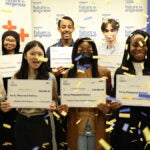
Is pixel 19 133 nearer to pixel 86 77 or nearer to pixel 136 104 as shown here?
pixel 86 77

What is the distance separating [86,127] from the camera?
11.3 ft

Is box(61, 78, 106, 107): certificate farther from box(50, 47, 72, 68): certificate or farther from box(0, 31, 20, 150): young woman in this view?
box(0, 31, 20, 150): young woman

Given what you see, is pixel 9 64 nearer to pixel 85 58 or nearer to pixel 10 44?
pixel 10 44

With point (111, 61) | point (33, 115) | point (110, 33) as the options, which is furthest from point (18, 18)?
point (33, 115)

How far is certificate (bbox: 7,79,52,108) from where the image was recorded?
354 centimetres

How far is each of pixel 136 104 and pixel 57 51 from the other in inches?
57.4

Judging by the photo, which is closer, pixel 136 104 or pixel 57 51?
pixel 136 104

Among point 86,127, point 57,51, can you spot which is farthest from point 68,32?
point 86,127

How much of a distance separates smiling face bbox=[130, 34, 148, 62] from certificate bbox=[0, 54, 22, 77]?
151 cm

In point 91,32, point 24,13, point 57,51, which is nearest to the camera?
point 57,51

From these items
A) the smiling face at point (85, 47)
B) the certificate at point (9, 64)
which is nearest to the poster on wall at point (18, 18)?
the certificate at point (9, 64)

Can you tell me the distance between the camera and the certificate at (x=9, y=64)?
4.20 metres

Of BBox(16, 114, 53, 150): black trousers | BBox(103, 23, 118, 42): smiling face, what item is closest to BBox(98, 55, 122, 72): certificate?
BBox(103, 23, 118, 42): smiling face

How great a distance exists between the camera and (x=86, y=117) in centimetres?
347
